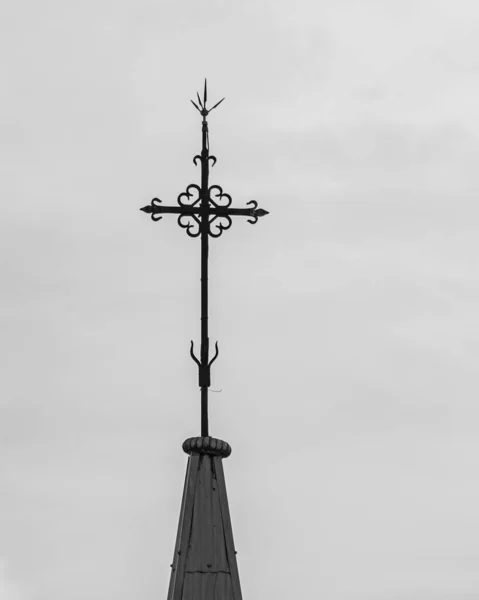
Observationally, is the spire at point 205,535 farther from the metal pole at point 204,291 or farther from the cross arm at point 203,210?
the cross arm at point 203,210

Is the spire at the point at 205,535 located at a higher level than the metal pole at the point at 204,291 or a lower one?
lower

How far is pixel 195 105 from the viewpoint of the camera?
11.3 metres

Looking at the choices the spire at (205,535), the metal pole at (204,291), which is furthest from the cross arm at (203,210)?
the spire at (205,535)

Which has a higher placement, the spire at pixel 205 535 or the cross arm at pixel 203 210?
the cross arm at pixel 203 210

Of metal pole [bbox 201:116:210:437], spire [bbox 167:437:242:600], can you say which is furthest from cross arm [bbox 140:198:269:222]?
spire [bbox 167:437:242:600]

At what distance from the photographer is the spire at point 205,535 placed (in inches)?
370

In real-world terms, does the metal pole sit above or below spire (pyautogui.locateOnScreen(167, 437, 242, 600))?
above

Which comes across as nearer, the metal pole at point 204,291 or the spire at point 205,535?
the spire at point 205,535

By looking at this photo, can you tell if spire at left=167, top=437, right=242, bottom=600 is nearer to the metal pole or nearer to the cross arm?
the metal pole

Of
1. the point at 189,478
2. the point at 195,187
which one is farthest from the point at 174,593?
the point at 195,187

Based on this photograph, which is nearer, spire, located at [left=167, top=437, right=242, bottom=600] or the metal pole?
spire, located at [left=167, top=437, right=242, bottom=600]

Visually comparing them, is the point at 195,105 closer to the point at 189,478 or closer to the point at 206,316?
the point at 206,316

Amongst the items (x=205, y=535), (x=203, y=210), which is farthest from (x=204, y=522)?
(x=203, y=210)

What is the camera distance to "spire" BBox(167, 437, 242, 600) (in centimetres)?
940
